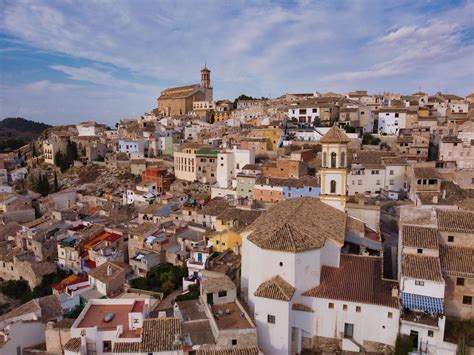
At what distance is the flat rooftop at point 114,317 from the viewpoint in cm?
1595

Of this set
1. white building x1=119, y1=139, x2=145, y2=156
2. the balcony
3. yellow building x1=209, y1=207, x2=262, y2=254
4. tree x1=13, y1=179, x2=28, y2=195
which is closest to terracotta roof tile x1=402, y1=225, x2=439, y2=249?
yellow building x1=209, y1=207, x2=262, y2=254

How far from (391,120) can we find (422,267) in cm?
3894

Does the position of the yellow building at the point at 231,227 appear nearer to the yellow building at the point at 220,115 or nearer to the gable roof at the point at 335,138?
the gable roof at the point at 335,138

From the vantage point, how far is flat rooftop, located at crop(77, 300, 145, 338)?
15.9 m

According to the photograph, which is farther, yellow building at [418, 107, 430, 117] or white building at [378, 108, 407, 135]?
yellow building at [418, 107, 430, 117]

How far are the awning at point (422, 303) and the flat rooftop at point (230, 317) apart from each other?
20.3 ft

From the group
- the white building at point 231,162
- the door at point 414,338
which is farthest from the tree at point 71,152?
the door at point 414,338

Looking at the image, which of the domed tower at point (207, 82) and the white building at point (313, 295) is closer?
the white building at point (313, 295)

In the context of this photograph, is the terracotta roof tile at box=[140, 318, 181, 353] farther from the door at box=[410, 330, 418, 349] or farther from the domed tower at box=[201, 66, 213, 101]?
the domed tower at box=[201, 66, 213, 101]

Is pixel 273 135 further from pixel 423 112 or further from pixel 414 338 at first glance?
pixel 414 338

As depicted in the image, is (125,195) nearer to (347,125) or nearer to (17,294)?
(17,294)

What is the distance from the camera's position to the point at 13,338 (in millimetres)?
17875

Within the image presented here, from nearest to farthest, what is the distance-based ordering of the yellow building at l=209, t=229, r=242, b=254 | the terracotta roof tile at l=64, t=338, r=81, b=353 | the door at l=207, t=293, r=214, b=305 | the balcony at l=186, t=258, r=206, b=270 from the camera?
the terracotta roof tile at l=64, t=338, r=81, b=353, the door at l=207, t=293, r=214, b=305, the balcony at l=186, t=258, r=206, b=270, the yellow building at l=209, t=229, r=242, b=254

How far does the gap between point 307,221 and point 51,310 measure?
15909 millimetres
